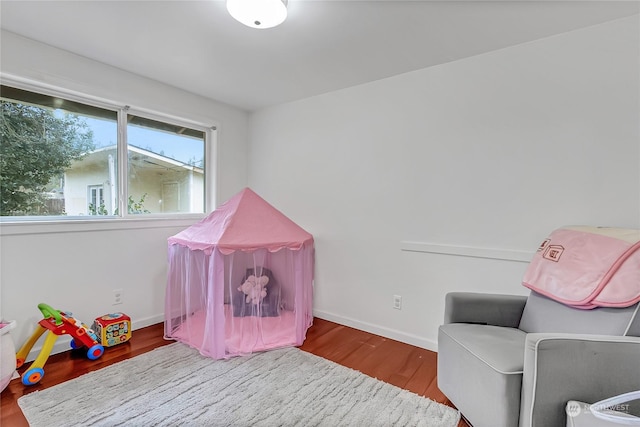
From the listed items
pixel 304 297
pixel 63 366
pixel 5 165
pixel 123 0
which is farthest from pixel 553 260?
pixel 5 165

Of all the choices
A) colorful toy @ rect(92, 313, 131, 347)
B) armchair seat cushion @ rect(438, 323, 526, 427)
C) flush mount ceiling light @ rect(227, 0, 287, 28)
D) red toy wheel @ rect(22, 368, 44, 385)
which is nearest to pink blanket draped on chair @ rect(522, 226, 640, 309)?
armchair seat cushion @ rect(438, 323, 526, 427)

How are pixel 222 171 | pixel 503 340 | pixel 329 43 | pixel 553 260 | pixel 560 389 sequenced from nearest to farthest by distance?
1. pixel 560 389
2. pixel 503 340
3. pixel 553 260
4. pixel 329 43
5. pixel 222 171

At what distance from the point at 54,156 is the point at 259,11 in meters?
2.02

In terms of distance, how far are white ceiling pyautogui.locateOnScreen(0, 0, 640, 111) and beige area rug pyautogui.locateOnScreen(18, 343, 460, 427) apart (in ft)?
7.61

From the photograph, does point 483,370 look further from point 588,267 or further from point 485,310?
point 588,267

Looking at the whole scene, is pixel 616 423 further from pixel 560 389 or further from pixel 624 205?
pixel 624 205

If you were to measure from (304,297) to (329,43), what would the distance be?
82.8 inches

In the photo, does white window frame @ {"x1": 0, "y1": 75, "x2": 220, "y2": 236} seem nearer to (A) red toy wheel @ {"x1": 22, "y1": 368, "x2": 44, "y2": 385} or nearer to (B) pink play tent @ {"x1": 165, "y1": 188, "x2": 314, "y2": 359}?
(B) pink play tent @ {"x1": 165, "y1": 188, "x2": 314, "y2": 359}

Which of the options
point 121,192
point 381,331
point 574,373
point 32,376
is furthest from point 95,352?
point 574,373

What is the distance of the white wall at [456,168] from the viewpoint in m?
1.84

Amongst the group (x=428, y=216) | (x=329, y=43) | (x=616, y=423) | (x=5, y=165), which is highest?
(x=329, y=43)

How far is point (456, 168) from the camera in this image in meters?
2.33

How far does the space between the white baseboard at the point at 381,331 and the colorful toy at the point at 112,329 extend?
67.8 inches

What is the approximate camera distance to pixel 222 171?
11.3 feet
